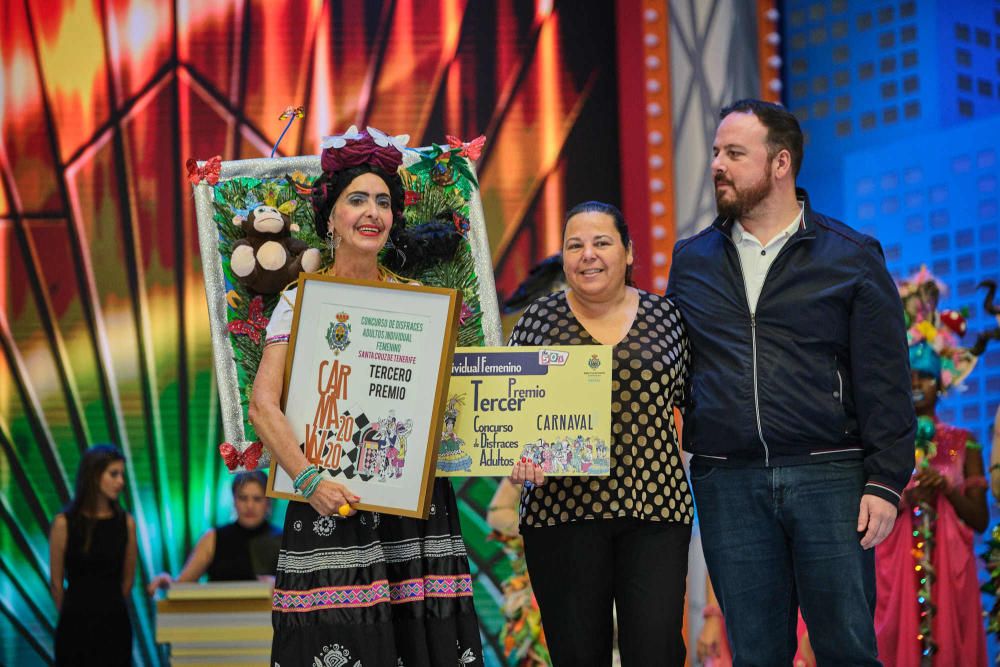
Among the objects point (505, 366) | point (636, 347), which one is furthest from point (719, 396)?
point (505, 366)

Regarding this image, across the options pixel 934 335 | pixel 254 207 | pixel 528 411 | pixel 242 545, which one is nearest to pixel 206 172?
pixel 254 207

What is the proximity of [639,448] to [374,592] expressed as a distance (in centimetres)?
78

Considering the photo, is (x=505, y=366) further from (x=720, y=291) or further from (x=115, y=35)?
(x=115, y=35)

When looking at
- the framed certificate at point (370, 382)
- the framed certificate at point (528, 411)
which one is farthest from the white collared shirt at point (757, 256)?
the framed certificate at point (370, 382)

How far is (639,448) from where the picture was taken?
323 centimetres

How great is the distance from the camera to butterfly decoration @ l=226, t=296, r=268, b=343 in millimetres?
3467

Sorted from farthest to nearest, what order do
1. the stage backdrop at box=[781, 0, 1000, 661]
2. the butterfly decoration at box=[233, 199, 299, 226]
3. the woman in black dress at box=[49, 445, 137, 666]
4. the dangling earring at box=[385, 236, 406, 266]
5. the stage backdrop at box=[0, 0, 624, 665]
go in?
the stage backdrop at box=[0, 0, 624, 665]
the woman in black dress at box=[49, 445, 137, 666]
the stage backdrop at box=[781, 0, 1000, 661]
the butterfly decoration at box=[233, 199, 299, 226]
the dangling earring at box=[385, 236, 406, 266]

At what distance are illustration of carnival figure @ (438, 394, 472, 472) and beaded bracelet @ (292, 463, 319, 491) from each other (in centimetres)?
34

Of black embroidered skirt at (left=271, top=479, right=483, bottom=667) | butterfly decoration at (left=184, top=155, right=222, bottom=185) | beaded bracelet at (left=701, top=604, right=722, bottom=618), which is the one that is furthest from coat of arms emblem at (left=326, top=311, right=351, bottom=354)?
beaded bracelet at (left=701, top=604, right=722, bottom=618)

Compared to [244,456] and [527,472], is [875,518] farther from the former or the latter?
[244,456]

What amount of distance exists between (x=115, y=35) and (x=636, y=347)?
450cm

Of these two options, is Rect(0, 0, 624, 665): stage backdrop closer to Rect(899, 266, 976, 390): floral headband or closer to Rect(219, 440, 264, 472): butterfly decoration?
Rect(899, 266, 976, 390): floral headband

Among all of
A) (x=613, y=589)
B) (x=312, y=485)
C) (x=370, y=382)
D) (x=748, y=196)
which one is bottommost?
(x=613, y=589)

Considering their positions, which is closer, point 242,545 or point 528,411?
point 528,411
